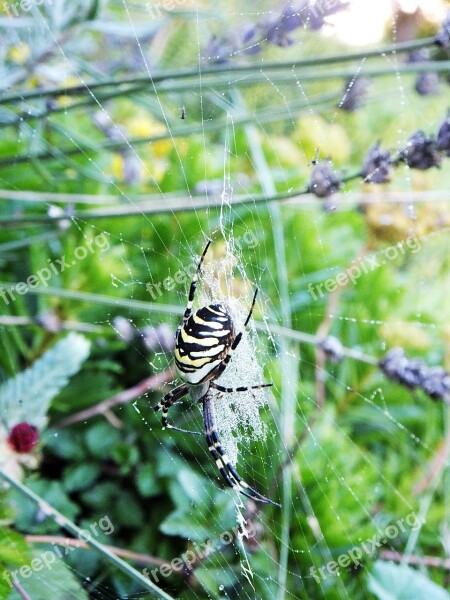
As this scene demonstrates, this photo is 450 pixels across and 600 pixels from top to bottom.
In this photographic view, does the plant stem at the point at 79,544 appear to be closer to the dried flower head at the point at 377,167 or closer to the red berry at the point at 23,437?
the red berry at the point at 23,437

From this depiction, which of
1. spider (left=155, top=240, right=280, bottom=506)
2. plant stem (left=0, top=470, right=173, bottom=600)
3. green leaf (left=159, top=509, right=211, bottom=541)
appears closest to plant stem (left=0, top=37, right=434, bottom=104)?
spider (left=155, top=240, right=280, bottom=506)

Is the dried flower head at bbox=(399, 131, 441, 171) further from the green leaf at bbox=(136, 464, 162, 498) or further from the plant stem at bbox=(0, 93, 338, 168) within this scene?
the green leaf at bbox=(136, 464, 162, 498)

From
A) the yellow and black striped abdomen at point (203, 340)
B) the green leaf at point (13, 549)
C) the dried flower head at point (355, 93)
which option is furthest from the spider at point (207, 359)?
the dried flower head at point (355, 93)

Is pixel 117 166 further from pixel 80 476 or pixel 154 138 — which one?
pixel 80 476

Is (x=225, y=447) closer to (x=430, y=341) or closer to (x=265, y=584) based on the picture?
(x=265, y=584)

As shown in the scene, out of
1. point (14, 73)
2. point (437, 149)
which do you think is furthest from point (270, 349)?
point (14, 73)

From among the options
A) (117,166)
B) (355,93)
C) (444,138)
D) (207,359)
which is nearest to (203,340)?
(207,359)
